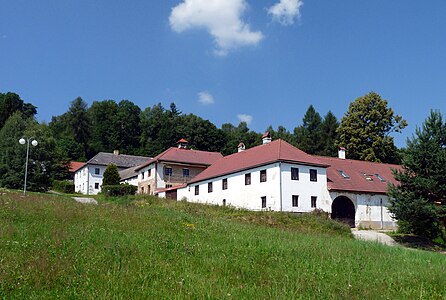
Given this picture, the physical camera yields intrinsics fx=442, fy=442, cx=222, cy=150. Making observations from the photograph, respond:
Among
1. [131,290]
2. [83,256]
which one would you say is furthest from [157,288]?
[83,256]

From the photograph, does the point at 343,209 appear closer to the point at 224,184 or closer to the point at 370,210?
the point at 370,210

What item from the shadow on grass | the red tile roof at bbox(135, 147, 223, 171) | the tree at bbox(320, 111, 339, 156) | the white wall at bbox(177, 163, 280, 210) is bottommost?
the shadow on grass

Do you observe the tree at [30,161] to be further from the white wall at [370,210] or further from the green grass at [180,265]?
the green grass at [180,265]

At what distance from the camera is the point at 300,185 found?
→ 3497cm

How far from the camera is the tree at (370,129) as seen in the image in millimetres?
55778

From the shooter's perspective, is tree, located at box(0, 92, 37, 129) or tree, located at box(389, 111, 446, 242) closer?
tree, located at box(389, 111, 446, 242)

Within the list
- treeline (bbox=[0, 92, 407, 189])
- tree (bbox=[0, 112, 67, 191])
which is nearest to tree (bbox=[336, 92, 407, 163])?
treeline (bbox=[0, 92, 407, 189])

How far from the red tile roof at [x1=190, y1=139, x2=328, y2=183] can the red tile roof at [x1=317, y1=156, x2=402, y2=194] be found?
7.35 ft

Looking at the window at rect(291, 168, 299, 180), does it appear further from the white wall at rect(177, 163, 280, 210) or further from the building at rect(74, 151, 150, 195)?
the building at rect(74, 151, 150, 195)

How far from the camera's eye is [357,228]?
35.7m

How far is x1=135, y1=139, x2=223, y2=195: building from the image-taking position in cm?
5050

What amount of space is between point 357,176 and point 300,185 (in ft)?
24.1

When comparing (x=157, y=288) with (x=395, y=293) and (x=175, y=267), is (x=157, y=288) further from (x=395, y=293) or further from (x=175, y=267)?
(x=395, y=293)

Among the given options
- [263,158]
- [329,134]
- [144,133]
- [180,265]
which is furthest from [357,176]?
[144,133]
